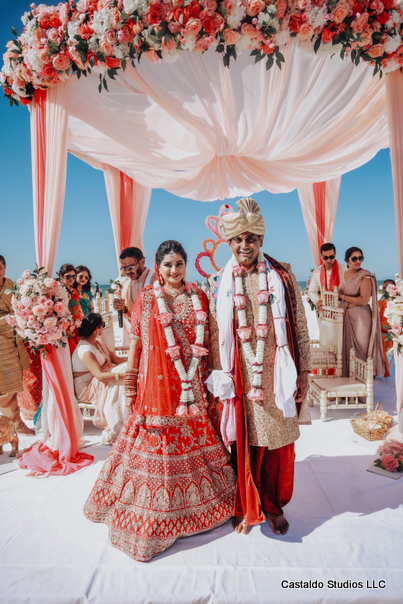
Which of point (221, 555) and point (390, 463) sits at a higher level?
point (390, 463)

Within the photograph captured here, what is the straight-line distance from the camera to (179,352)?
234 centimetres

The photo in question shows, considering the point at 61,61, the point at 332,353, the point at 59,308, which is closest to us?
the point at 61,61

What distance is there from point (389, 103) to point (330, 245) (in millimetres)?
2632

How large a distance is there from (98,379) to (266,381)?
6.17 feet

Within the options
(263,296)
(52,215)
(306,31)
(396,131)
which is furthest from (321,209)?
(263,296)

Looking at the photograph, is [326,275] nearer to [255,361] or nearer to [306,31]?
[306,31]

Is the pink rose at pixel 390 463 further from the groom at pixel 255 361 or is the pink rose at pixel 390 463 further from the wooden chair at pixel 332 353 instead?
the wooden chair at pixel 332 353

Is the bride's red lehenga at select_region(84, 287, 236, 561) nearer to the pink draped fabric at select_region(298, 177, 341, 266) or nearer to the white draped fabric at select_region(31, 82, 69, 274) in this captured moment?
the white draped fabric at select_region(31, 82, 69, 274)

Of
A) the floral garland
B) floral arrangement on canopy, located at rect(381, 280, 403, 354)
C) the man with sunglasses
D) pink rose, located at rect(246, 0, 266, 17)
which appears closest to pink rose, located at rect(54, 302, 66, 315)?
the floral garland

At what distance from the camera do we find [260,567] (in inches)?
81.1

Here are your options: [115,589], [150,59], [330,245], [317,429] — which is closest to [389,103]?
[150,59]

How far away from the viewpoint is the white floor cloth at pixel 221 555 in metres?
1.90

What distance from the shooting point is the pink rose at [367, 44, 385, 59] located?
2.73 metres

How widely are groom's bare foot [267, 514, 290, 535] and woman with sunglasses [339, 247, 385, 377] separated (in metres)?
2.67
